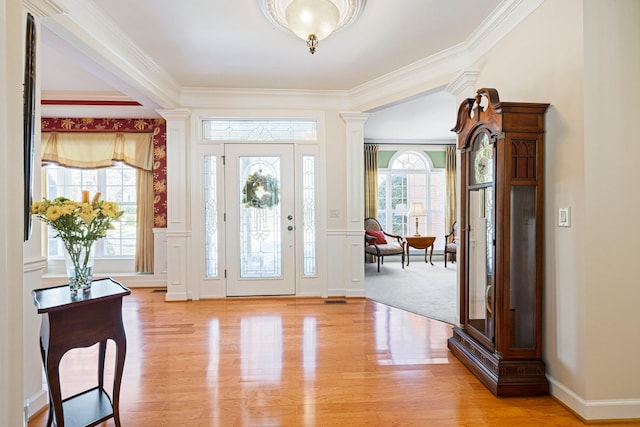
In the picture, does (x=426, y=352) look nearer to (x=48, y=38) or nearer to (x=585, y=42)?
(x=585, y=42)

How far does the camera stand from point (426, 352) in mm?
2715

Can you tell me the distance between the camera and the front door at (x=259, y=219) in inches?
172

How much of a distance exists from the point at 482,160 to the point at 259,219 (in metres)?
2.90

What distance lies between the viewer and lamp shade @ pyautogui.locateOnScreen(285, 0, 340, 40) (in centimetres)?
220

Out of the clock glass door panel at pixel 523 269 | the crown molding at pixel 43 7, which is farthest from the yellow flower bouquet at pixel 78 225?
the clock glass door panel at pixel 523 269

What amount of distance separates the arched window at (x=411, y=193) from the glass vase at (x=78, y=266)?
20.8 feet

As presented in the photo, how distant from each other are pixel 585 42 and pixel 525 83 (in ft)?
1.65

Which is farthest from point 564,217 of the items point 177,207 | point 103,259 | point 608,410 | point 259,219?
point 103,259

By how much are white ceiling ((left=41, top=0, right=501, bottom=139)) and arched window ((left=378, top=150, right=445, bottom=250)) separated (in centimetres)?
375

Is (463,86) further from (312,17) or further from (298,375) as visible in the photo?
(298,375)

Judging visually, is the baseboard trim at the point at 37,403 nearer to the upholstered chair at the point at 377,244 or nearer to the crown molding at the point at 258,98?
the crown molding at the point at 258,98

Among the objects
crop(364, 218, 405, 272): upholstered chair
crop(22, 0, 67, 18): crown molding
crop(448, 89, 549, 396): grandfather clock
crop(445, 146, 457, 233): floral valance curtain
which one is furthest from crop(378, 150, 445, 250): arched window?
crop(22, 0, 67, 18): crown molding

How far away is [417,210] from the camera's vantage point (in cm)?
695

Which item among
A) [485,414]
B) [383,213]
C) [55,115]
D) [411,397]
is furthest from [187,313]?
[383,213]
